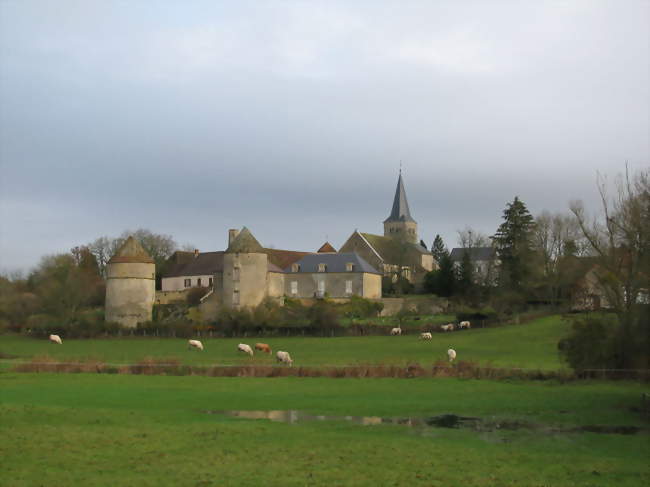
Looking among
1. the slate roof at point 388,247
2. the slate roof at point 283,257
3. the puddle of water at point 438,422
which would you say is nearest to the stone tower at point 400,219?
the slate roof at point 388,247

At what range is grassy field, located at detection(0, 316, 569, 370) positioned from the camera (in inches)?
1417

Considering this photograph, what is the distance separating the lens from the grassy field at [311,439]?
12.7 meters

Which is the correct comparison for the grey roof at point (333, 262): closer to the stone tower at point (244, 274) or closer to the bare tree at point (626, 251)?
the stone tower at point (244, 274)

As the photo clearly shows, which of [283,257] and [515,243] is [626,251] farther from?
[283,257]

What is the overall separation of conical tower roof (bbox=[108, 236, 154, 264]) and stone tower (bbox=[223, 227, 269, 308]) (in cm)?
669

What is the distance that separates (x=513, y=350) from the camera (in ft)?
131

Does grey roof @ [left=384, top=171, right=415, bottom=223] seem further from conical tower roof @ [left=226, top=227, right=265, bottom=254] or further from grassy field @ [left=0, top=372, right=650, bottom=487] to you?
grassy field @ [left=0, top=372, right=650, bottom=487]

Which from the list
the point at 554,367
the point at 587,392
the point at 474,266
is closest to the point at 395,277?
A: the point at 474,266

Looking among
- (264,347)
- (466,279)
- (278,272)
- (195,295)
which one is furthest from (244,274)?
(264,347)

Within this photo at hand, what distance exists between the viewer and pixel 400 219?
354 ft

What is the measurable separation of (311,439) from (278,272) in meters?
52.6

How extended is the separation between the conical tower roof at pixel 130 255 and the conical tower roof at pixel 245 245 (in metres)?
6.83

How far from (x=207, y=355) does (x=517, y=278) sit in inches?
1112

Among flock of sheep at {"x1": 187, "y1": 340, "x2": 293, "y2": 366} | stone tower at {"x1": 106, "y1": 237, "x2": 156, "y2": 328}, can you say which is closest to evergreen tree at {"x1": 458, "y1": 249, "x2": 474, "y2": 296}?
stone tower at {"x1": 106, "y1": 237, "x2": 156, "y2": 328}
